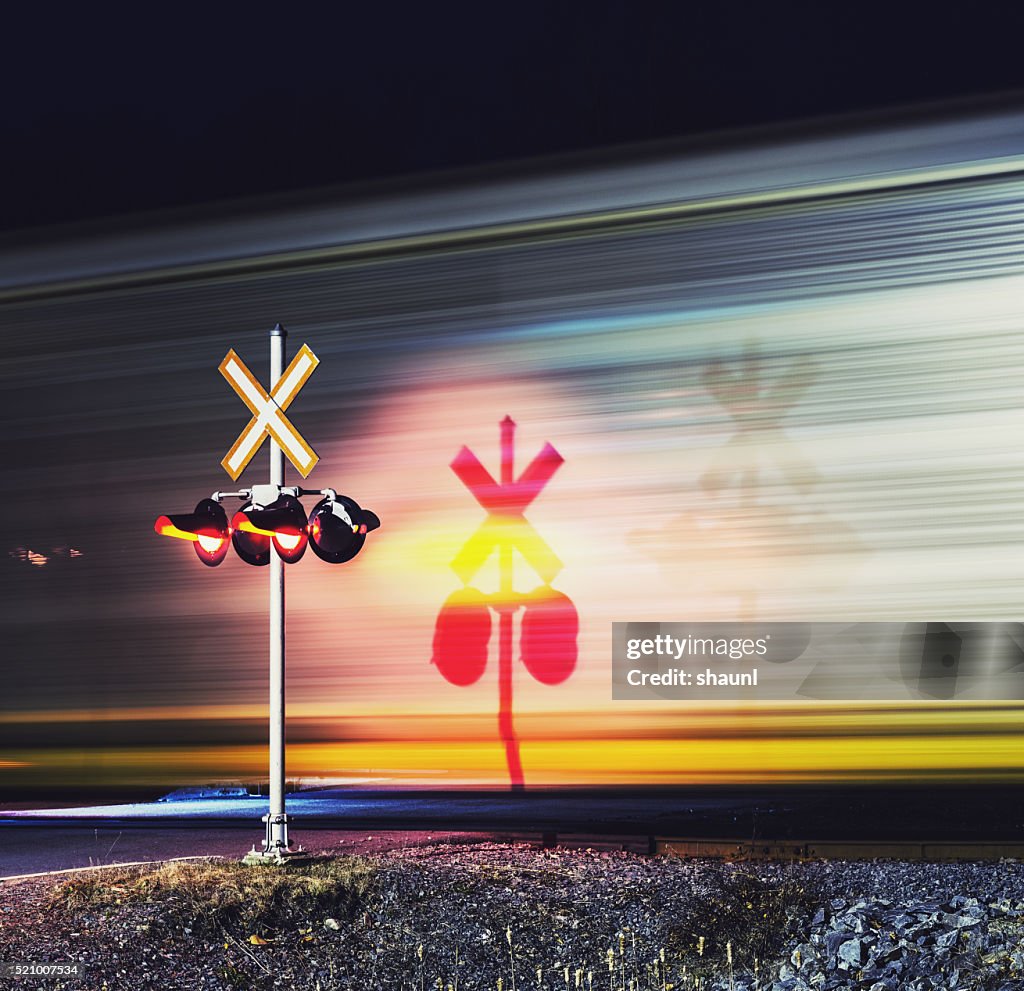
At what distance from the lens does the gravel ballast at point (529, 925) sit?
15.2 feet

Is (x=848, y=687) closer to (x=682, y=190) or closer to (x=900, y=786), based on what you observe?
(x=900, y=786)

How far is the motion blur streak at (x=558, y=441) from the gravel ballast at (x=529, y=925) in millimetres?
481

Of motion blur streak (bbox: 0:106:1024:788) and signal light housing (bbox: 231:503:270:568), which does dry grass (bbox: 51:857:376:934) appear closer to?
motion blur streak (bbox: 0:106:1024:788)

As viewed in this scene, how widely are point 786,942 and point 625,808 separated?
1361mm

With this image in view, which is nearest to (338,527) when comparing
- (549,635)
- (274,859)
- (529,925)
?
(549,635)

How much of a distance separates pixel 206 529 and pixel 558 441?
175cm

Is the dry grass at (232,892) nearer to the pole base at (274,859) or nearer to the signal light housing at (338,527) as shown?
the pole base at (274,859)

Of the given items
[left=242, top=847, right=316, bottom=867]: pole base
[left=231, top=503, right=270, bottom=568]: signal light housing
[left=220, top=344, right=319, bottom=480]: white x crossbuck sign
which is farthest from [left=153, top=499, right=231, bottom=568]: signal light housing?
[left=242, top=847, right=316, bottom=867]: pole base

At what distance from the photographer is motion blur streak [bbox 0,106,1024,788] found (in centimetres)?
570

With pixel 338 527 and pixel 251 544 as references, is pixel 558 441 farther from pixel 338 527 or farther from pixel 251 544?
pixel 251 544

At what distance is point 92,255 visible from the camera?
723 centimetres

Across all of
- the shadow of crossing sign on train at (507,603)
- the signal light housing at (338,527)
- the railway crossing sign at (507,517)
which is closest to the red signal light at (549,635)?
the shadow of crossing sign on train at (507,603)

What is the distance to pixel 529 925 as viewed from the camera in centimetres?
517

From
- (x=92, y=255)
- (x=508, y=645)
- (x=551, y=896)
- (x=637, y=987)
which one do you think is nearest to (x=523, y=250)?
(x=508, y=645)
